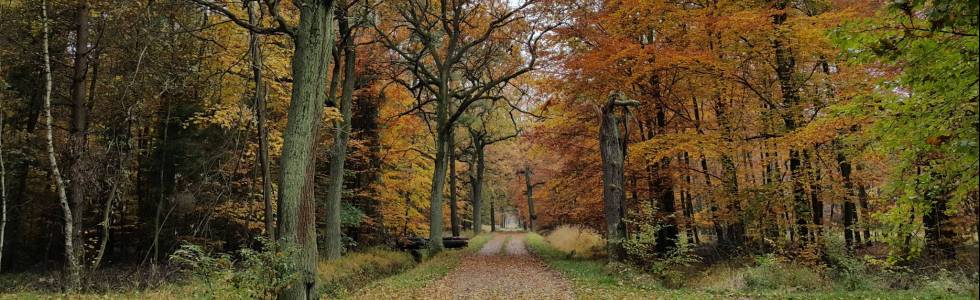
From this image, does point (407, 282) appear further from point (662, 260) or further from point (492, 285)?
point (662, 260)

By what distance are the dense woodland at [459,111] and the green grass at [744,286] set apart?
2.70 ft

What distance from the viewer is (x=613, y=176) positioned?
1467 cm

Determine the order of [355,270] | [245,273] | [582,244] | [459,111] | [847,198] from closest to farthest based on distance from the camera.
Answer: [245,273] → [847,198] → [355,270] → [459,111] → [582,244]

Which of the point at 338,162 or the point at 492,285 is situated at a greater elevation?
the point at 338,162

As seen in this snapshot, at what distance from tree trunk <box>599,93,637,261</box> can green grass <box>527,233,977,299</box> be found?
868 mm

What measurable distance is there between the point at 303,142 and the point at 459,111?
40.2 ft

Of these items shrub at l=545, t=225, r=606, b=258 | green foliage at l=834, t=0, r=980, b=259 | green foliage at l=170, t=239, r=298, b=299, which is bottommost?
shrub at l=545, t=225, r=606, b=258

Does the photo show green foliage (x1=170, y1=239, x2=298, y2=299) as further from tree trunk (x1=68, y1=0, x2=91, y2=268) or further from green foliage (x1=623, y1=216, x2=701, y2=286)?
green foliage (x1=623, y1=216, x2=701, y2=286)

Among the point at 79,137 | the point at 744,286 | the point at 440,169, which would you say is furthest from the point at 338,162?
the point at 744,286

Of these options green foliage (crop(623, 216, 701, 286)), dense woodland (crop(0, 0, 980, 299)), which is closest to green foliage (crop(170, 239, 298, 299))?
dense woodland (crop(0, 0, 980, 299))

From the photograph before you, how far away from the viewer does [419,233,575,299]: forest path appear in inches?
400

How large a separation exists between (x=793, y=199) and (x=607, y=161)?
4.90m

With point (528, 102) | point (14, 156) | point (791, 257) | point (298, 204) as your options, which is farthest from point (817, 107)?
point (14, 156)

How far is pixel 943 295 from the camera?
8.55m
